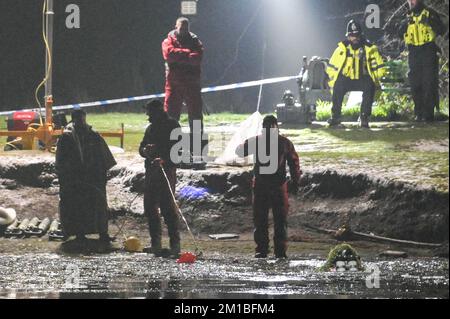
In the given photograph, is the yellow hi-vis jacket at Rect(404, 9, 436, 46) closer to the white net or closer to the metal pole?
the white net

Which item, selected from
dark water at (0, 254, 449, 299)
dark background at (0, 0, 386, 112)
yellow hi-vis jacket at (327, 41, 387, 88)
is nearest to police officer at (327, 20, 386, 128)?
yellow hi-vis jacket at (327, 41, 387, 88)

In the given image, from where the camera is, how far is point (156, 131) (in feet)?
58.2

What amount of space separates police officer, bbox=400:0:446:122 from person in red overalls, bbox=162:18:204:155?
4.99 m

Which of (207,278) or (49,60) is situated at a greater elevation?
(49,60)

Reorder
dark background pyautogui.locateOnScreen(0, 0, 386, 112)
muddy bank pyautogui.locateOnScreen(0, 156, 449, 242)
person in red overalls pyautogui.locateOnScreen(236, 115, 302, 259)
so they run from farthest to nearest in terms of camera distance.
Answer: dark background pyautogui.locateOnScreen(0, 0, 386, 112) < muddy bank pyautogui.locateOnScreen(0, 156, 449, 242) < person in red overalls pyautogui.locateOnScreen(236, 115, 302, 259)

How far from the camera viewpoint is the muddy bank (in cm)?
1873

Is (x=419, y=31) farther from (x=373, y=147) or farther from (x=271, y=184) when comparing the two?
(x=271, y=184)

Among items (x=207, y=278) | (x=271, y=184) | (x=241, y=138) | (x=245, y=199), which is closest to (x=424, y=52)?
(x=241, y=138)

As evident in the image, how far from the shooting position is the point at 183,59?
1994cm

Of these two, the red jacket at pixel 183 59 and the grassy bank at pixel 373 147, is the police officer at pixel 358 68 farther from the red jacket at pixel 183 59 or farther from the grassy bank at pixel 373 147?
the red jacket at pixel 183 59

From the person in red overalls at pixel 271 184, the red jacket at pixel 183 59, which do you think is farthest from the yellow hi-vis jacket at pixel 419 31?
the person in red overalls at pixel 271 184

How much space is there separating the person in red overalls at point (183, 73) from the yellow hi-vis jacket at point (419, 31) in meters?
5.04

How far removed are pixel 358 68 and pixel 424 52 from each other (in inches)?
45.5

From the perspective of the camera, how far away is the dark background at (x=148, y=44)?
30.7 metres
